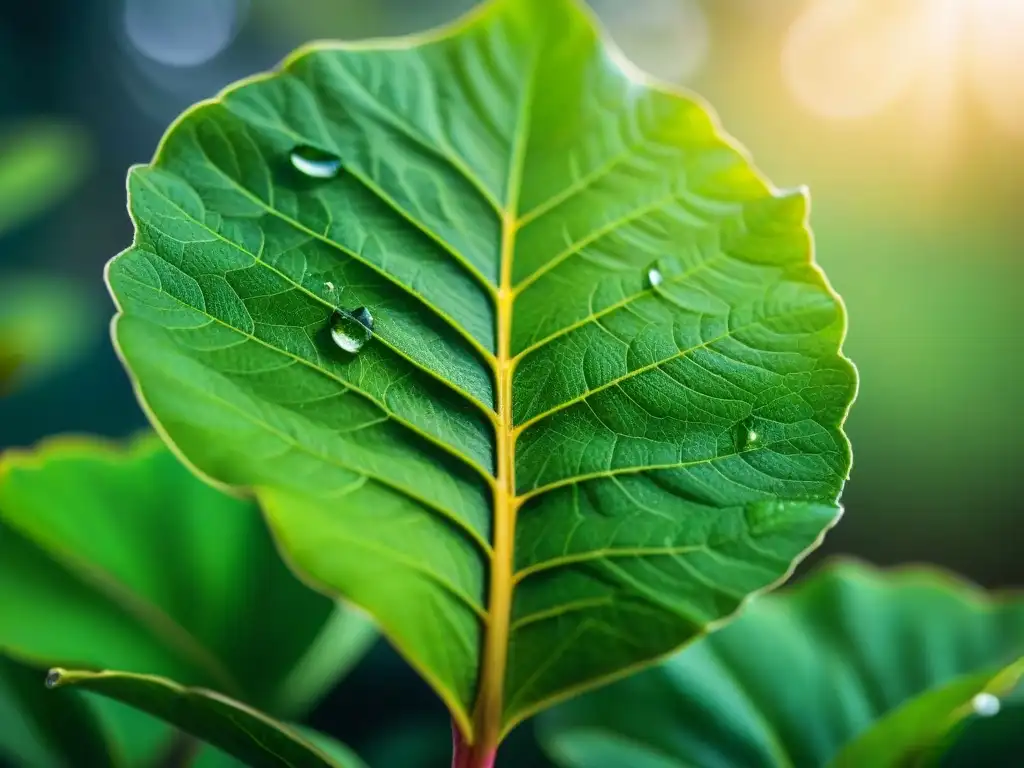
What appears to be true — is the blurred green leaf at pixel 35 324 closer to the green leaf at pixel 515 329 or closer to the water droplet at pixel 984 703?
the green leaf at pixel 515 329

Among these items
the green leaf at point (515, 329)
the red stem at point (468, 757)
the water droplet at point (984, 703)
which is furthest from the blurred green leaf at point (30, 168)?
the water droplet at point (984, 703)

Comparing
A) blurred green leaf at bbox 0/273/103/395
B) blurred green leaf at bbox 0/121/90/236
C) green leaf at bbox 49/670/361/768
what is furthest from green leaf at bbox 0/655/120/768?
blurred green leaf at bbox 0/121/90/236

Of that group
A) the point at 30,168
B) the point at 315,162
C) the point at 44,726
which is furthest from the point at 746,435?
the point at 30,168

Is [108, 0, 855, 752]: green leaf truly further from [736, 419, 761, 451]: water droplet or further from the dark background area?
the dark background area

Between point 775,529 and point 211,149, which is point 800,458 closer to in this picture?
point 775,529

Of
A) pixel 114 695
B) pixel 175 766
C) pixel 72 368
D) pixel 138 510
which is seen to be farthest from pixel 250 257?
pixel 72 368

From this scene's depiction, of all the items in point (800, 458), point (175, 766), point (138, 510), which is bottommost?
point (175, 766)
